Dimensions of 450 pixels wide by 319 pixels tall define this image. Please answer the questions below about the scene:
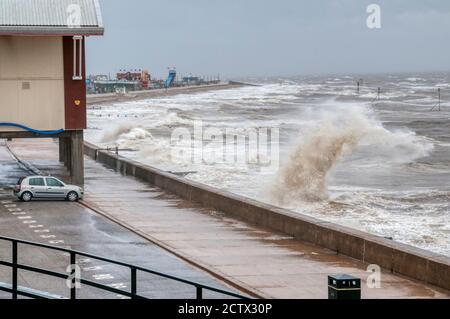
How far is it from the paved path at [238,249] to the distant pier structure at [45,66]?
2936mm

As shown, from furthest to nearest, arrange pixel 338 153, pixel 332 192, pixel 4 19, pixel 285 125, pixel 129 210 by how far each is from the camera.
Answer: pixel 285 125
pixel 338 153
pixel 332 192
pixel 4 19
pixel 129 210

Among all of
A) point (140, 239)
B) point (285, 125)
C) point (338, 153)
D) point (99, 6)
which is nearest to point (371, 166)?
point (338, 153)

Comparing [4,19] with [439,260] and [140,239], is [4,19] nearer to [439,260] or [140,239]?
[140,239]

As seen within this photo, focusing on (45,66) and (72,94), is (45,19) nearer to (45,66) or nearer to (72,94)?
(45,66)

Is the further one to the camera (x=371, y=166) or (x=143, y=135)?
(x=143, y=135)

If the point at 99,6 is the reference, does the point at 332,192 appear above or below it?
below

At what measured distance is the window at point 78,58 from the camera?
3203 cm

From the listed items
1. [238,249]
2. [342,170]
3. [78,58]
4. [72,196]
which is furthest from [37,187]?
[342,170]

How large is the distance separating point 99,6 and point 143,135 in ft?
111

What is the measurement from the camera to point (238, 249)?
21.3 m

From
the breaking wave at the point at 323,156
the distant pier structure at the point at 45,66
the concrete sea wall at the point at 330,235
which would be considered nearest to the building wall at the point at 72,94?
the distant pier structure at the point at 45,66

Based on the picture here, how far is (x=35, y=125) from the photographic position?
1273 inches

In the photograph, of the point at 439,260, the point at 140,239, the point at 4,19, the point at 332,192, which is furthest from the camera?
the point at 332,192

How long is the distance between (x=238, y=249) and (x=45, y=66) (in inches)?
534
